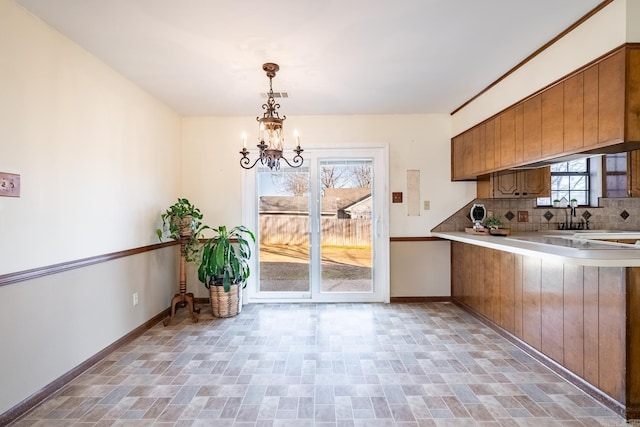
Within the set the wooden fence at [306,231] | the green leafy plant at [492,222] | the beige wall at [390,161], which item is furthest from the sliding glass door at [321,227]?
the green leafy plant at [492,222]

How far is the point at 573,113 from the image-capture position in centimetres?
216

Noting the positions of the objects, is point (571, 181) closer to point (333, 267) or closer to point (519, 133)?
point (519, 133)

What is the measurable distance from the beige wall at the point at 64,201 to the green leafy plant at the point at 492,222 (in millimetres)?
3840

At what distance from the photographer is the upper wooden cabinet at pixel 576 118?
1.80 meters

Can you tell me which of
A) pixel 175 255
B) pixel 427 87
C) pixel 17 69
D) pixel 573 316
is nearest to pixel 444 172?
pixel 427 87

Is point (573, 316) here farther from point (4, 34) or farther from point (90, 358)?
point (4, 34)

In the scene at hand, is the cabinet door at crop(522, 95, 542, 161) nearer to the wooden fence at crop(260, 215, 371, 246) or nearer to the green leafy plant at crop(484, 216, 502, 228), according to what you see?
the green leafy plant at crop(484, 216, 502, 228)

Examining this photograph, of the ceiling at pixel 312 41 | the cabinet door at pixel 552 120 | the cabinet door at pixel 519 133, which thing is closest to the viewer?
the ceiling at pixel 312 41

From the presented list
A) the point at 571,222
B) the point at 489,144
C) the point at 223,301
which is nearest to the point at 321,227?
the point at 223,301

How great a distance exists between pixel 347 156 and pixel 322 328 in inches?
86.2

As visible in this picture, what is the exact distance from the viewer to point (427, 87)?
327cm

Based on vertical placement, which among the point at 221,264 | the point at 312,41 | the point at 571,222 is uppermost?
the point at 312,41

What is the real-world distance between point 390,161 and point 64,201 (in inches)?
135

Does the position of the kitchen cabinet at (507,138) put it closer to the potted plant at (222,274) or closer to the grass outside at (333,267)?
the grass outside at (333,267)
